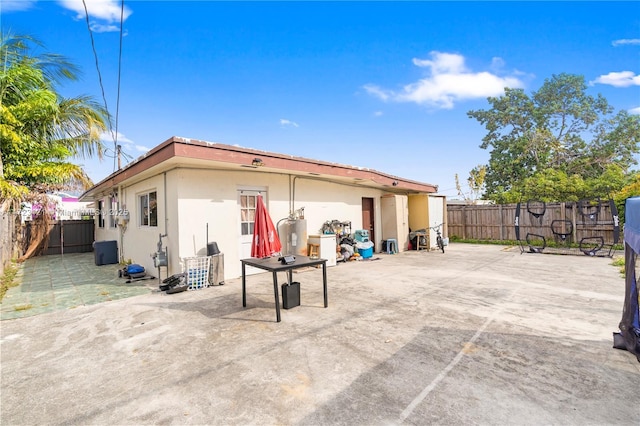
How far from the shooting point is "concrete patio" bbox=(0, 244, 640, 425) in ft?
6.97

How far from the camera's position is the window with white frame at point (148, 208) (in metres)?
7.60

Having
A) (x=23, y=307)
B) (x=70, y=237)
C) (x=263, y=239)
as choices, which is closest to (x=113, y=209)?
(x=23, y=307)

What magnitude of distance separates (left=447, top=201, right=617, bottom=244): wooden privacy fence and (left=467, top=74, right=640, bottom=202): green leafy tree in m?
2.71

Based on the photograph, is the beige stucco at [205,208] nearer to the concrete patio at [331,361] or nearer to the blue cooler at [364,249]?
the blue cooler at [364,249]

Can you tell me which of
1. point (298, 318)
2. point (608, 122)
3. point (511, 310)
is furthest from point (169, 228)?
point (608, 122)

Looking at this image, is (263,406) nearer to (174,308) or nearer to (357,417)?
(357,417)

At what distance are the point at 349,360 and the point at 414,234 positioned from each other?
→ 383 inches

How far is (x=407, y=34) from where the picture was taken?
29.4 ft

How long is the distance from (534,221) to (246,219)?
1209cm

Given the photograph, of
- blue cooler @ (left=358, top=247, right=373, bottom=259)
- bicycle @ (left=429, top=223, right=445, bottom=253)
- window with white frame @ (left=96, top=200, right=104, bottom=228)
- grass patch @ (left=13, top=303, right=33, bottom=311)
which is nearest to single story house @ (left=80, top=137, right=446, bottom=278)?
blue cooler @ (left=358, top=247, right=373, bottom=259)

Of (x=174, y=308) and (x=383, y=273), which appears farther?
(x=383, y=273)

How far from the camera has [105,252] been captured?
31.9ft

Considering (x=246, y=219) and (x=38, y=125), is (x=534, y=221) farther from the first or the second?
(x=38, y=125)

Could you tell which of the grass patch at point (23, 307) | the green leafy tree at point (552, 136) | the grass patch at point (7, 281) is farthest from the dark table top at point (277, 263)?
the green leafy tree at point (552, 136)
